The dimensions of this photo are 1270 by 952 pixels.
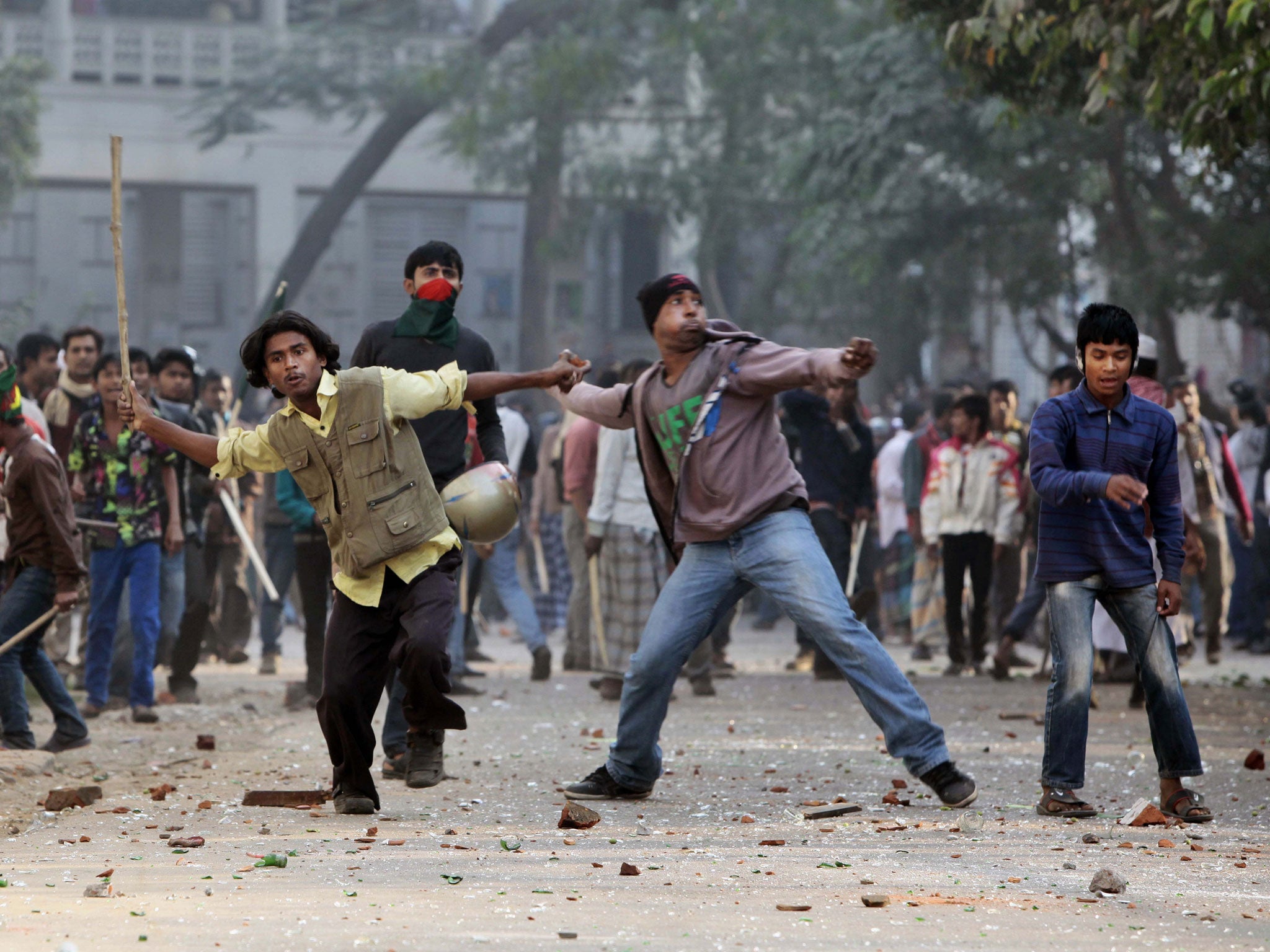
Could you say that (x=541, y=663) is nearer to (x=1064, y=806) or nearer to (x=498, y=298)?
(x=1064, y=806)

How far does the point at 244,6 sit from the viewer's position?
122 ft

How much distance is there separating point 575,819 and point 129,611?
14.9 feet

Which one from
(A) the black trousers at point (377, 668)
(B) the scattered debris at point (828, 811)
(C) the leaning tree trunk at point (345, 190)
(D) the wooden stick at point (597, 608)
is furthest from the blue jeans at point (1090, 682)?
(C) the leaning tree trunk at point (345, 190)

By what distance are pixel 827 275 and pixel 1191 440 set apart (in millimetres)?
18411

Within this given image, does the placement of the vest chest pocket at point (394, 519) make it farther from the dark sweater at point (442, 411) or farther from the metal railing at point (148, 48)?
the metal railing at point (148, 48)

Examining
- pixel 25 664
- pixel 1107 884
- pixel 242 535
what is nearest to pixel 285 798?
pixel 25 664

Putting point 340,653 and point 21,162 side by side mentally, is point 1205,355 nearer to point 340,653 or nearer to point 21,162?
point 21,162

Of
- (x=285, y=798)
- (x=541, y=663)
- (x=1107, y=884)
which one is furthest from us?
(x=541, y=663)

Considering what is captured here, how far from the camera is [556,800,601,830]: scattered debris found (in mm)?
6605

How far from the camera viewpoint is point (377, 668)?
6.87 meters

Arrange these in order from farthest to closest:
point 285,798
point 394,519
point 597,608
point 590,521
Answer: point 597,608
point 590,521
point 285,798
point 394,519

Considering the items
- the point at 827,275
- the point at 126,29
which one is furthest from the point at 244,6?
the point at 827,275

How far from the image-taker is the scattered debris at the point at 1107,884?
211 inches

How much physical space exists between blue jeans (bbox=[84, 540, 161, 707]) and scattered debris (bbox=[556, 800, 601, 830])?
14.0 feet
